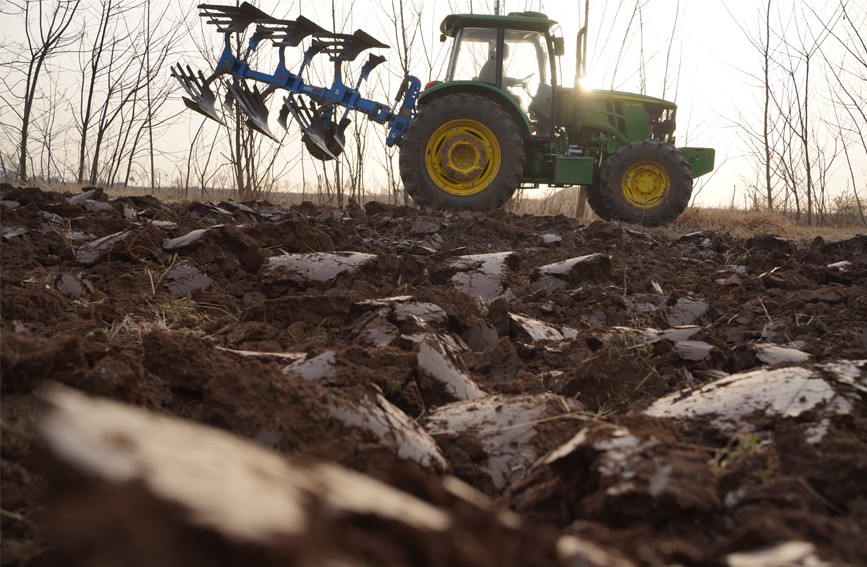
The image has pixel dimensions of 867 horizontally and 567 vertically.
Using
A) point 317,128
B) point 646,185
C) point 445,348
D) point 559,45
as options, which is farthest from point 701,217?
point 445,348

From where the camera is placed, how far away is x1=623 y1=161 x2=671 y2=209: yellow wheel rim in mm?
9234

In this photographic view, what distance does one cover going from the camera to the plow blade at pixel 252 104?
27.3 ft

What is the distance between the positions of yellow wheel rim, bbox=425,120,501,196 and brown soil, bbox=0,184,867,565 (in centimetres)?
162

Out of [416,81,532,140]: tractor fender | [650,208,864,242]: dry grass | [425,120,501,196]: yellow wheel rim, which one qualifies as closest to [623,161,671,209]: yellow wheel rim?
[650,208,864,242]: dry grass

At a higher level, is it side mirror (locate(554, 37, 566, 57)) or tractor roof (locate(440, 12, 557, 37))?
tractor roof (locate(440, 12, 557, 37))

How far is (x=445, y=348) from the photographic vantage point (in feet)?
9.04

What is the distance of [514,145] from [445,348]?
6.02 meters

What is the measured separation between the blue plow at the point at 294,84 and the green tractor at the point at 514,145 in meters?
0.52

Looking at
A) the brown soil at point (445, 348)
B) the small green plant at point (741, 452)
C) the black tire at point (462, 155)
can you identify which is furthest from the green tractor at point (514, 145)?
the small green plant at point (741, 452)

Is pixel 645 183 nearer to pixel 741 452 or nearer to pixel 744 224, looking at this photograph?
pixel 744 224

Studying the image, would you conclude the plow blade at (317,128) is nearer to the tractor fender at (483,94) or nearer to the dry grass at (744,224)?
the tractor fender at (483,94)

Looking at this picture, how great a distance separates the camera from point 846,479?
1.48 m

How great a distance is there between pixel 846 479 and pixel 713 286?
3928 mm

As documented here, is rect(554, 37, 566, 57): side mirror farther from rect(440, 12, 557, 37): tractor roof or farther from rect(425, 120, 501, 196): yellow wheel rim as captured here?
rect(425, 120, 501, 196): yellow wheel rim
